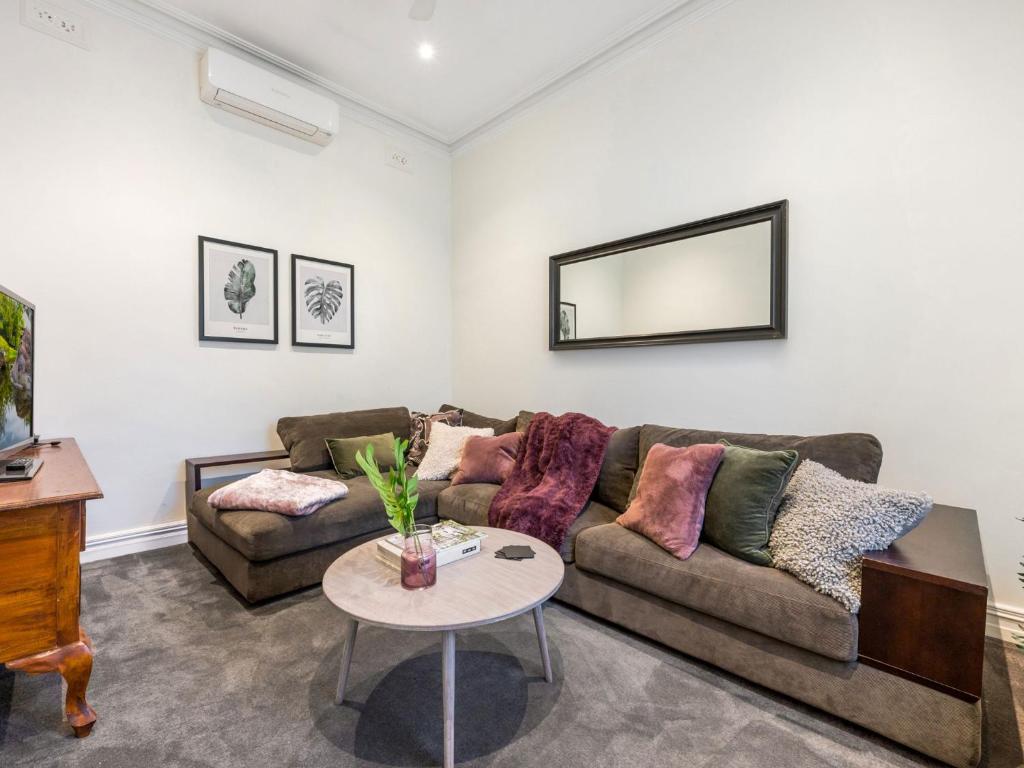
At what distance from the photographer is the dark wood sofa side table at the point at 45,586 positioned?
1300mm

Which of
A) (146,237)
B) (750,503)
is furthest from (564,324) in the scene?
(146,237)

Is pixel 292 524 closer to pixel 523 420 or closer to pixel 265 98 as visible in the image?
pixel 523 420

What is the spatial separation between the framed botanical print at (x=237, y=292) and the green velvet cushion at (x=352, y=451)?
37.3 inches

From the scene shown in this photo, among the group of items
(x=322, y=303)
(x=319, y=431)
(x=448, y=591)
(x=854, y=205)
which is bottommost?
(x=448, y=591)

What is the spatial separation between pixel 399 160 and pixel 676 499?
362 cm

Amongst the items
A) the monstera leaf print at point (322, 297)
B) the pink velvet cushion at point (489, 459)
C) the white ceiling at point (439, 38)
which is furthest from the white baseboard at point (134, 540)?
the white ceiling at point (439, 38)

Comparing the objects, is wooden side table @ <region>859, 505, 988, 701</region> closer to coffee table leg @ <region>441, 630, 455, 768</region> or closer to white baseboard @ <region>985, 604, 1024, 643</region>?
white baseboard @ <region>985, 604, 1024, 643</region>

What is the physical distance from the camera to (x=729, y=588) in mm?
1680

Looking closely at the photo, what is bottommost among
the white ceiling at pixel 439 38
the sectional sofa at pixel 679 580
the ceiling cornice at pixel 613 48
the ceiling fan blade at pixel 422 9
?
the sectional sofa at pixel 679 580

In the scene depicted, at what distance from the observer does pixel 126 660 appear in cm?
181

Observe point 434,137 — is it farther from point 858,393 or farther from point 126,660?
point 126,660

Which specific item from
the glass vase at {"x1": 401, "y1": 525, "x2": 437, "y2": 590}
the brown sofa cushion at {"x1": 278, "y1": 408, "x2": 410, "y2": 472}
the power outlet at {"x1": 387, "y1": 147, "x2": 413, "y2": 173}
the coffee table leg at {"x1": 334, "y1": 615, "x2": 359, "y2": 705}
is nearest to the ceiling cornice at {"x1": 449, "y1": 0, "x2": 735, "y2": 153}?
the power outlet at {"x1": 387, "y1": 147, "x2": 413, "y2": 173}

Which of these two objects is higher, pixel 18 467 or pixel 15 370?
pixel 15 370

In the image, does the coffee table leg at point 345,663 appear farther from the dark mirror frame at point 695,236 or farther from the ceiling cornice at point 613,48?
the ceiling cornice at point 613,48
